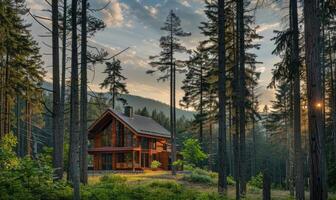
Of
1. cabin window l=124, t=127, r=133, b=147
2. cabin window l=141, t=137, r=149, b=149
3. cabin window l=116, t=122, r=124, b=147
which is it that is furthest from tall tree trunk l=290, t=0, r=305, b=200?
cabin window l=116, t=122, r=124, b=147

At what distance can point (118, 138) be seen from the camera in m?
39.9

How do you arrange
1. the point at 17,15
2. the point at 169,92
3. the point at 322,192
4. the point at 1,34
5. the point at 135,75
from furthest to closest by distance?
the point at 135,75
the point at 169,92
the point at 17,15
the point at 1,34
the point at 322,192

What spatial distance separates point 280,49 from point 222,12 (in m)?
5.53

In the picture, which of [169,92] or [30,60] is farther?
[169,92]

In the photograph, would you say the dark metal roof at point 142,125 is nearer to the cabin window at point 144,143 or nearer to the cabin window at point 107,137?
the cabin window at point 144,143

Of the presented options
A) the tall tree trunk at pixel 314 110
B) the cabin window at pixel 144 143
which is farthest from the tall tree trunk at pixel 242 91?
the cabin window at pixel 144 143

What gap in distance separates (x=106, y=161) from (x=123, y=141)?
344 centimetres

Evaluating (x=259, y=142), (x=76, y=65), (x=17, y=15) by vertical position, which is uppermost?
(x=17, y=15)

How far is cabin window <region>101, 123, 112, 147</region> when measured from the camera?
40594 millimetres

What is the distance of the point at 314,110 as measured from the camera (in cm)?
934

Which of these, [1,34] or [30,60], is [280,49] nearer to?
[1,34]

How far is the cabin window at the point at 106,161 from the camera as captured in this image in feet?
133

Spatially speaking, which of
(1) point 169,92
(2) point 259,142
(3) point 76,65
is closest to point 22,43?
(1) point 169,92

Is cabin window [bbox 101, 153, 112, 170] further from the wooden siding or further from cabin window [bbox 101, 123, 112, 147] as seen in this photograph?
cabin window [bbox 101, 123, 112, 147]
